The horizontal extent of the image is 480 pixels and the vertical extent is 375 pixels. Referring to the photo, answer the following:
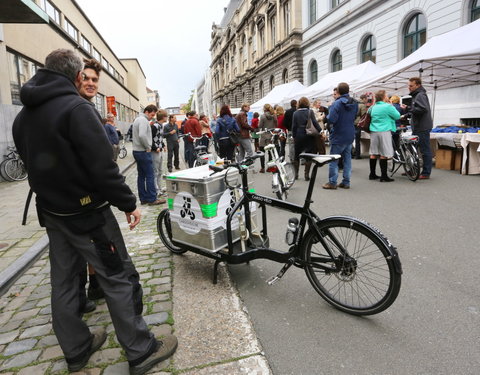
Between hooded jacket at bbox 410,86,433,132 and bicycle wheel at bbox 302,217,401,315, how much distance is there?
6103 millimetres

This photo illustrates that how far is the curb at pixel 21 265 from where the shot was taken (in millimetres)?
3771

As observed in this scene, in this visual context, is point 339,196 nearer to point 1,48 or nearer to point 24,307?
point 24,307

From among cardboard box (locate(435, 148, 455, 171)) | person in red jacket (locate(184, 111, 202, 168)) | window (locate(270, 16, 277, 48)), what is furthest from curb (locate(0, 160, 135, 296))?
window (locate(270, 16, 277, 48))

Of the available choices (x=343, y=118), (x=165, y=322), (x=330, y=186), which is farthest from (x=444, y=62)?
(x=165, y=322)

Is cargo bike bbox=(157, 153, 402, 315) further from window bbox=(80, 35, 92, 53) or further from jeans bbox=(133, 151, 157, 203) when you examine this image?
window bbox=(80, 35, 92, 53)

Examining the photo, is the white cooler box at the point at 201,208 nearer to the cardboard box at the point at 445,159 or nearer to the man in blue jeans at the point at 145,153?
the man in blue jeans at the point at 145,153

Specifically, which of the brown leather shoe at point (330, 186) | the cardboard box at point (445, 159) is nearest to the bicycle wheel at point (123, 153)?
the brown leather shoe at point (330, 186)

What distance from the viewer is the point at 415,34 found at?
16.7 metres

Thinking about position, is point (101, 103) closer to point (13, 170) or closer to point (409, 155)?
point (13, 170)

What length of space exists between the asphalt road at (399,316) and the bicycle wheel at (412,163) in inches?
107

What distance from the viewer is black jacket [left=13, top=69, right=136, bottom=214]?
2.04 m

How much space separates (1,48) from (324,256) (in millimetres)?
13055

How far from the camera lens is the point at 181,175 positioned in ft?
11.9

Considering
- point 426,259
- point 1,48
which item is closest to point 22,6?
point 1,48
